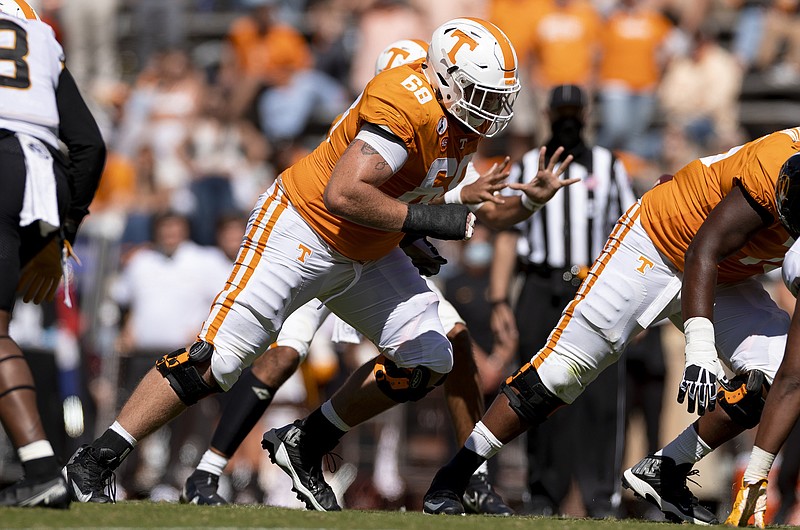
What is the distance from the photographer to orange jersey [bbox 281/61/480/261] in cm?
518

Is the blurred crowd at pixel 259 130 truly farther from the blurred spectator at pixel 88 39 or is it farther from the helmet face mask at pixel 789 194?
the helmet face mask at pixel 789 194

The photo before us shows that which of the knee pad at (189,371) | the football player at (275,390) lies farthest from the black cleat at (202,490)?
the knee pad at (189,371)

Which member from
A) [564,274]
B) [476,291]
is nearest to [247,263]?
[564,274]

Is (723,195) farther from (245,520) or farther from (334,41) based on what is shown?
(334,41)

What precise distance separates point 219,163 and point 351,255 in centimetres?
721

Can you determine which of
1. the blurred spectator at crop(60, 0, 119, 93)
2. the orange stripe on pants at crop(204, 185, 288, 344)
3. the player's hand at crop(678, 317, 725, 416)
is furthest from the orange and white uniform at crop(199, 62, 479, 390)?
the blurred spectator at crop(60, 0, 119, 93)

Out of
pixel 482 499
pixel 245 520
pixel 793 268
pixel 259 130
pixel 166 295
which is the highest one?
pixel 793 268

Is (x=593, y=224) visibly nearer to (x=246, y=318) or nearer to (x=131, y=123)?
(x=246, y=318)

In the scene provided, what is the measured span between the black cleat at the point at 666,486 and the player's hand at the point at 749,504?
78 cm

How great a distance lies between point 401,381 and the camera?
228 inches

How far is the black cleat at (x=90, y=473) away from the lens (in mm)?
5254

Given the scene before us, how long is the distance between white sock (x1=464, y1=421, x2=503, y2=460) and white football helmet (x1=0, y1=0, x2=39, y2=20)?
248cm

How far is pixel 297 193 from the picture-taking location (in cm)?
554

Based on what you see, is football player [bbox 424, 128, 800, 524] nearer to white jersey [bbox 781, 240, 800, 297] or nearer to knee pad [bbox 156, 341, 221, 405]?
white jersey [bbox 781, 240, 800, 297]
